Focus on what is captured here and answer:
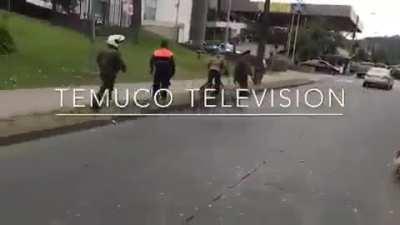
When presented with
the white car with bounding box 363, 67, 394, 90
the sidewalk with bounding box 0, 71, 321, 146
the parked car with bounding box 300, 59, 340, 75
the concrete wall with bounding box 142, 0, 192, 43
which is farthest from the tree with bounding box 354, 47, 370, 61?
the sidewalk with bounding box 0, 71, 321, 146

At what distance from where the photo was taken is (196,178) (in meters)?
10.4

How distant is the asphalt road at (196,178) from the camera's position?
8.04m

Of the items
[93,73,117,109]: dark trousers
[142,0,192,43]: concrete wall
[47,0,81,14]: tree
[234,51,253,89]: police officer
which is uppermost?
[93,73,117,109]: dark trousers

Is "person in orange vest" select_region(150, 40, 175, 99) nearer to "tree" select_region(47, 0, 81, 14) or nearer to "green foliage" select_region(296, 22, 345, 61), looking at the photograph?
"tree" select_region(47, 0, 81, 14)

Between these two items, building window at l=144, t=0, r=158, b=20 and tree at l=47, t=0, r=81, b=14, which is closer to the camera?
tree at l=47, t=0, r=81, b=14

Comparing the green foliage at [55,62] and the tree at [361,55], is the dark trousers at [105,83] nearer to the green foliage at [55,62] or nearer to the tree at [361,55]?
the green foliage at [55,62]

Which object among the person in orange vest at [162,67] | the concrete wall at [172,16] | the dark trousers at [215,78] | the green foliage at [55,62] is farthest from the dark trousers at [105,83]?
the concrete wall at [172,16]

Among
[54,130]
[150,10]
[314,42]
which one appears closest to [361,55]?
[314,42]

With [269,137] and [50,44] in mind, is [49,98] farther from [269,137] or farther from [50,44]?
[50,44]

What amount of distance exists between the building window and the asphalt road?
8261 cm

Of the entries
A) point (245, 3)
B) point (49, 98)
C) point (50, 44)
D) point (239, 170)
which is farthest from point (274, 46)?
point (239, 170)

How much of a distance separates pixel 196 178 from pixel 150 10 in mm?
90797

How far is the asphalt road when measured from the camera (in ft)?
26.4

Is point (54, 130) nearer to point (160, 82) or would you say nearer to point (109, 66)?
point (109, 66)
